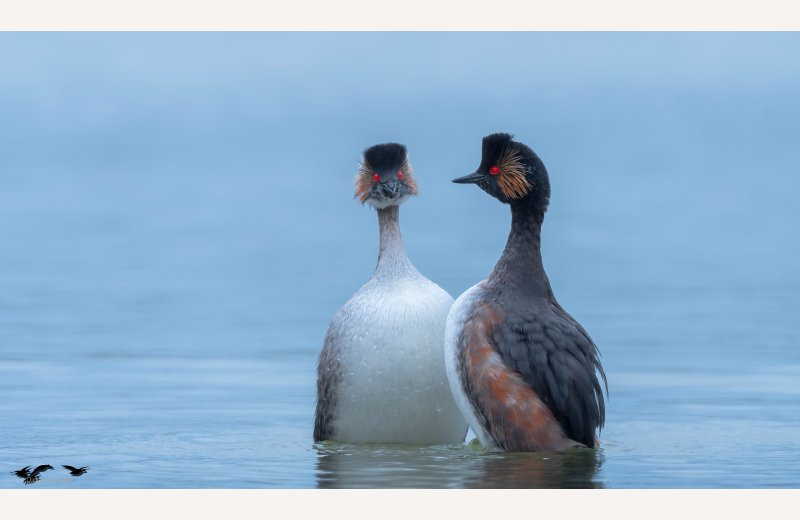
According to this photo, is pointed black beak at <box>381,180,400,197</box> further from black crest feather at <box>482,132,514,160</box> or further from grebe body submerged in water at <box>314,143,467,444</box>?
black crest feather at <box>482,132,514,160</box>

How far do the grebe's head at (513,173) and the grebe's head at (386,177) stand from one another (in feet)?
2.30

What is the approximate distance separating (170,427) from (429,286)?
2390 millimetres

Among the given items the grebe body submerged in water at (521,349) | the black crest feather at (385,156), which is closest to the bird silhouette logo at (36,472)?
the grebe body submerged in water at (521,349)

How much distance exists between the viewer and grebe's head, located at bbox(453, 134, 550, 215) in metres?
14.9

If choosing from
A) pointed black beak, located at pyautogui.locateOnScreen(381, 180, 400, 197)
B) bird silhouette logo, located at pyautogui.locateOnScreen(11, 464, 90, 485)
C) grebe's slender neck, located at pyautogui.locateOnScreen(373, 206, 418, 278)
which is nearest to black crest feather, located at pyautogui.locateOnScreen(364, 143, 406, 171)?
pointed black beak, located at pyautogui.locateOnScreen(381, 180, 400, 197)

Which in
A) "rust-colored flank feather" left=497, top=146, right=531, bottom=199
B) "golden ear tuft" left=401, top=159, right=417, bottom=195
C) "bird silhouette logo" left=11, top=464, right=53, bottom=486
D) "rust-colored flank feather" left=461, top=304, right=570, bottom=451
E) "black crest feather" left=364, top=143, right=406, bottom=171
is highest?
"black crest feather" left=364, top=143, right=406, bottom=171

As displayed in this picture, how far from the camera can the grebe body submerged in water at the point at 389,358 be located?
49.5 ft

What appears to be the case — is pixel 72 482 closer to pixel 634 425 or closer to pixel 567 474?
pixel 567 474

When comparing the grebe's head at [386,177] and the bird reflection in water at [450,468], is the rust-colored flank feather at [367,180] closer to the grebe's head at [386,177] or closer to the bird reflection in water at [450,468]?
the grebe's head at [386,177]

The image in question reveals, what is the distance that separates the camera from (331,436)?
15.3 m

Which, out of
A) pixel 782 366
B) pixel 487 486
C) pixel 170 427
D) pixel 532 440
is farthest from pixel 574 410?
pixel 782 366

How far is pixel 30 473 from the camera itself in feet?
44.9

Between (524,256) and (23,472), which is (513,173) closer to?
(524,256)

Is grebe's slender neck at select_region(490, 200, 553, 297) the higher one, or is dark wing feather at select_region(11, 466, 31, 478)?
grebe's slender neck at select_region(490, 200, 553, 297)
